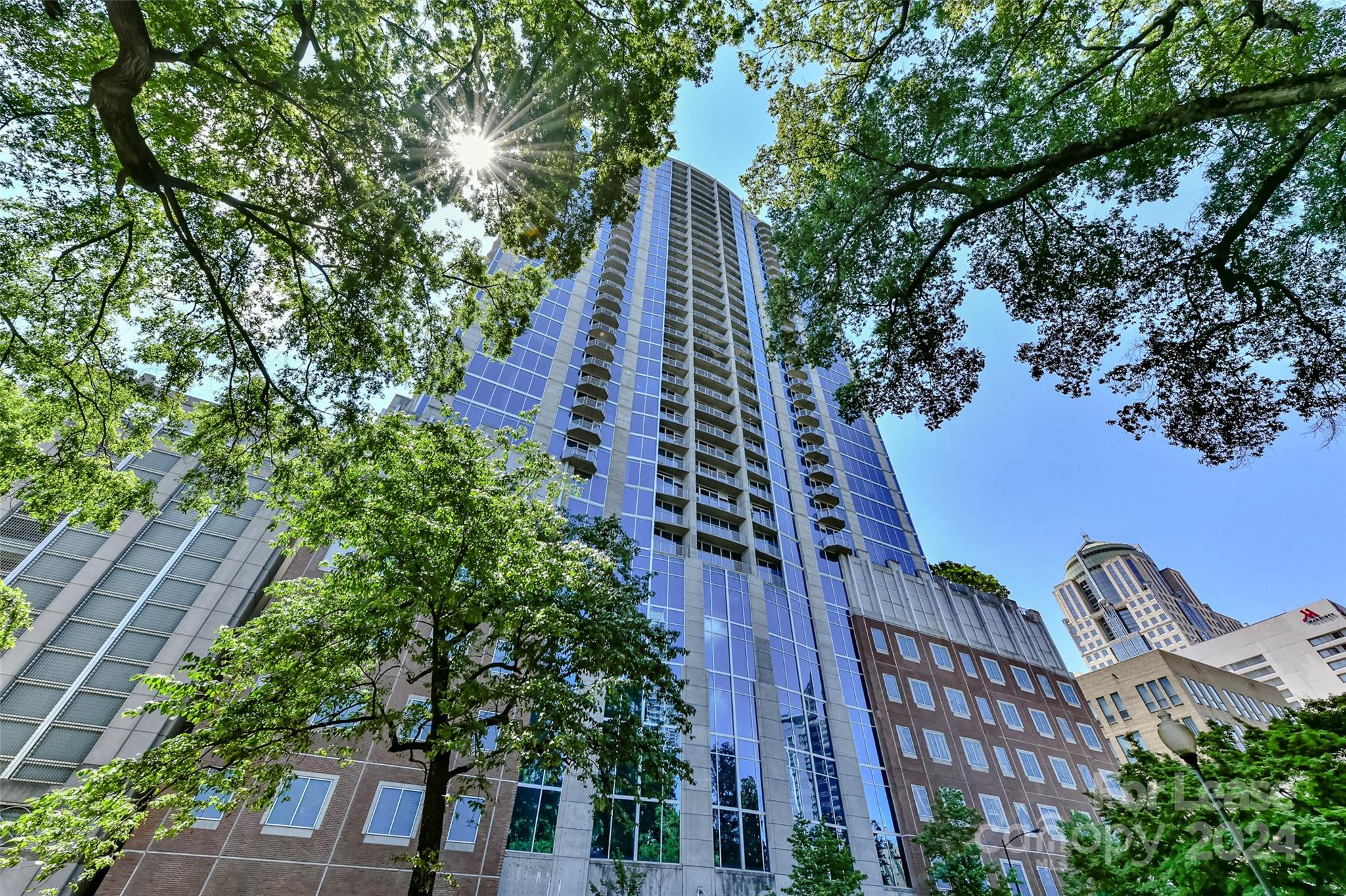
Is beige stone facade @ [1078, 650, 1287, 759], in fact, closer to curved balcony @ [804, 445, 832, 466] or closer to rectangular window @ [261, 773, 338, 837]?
curved balcony @ [804, 445, 832, 466]

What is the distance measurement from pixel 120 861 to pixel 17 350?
15425mm

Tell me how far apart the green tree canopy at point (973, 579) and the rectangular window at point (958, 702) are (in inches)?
406

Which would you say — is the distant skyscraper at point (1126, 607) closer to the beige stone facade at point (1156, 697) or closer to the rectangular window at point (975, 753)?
the beige stone facade at point (1156, 697)

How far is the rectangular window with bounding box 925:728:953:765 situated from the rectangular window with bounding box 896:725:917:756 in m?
0.92

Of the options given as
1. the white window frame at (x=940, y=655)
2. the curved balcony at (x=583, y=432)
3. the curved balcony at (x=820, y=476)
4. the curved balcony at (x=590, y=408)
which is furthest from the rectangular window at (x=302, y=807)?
the curved balcony at (x=820, y=476)

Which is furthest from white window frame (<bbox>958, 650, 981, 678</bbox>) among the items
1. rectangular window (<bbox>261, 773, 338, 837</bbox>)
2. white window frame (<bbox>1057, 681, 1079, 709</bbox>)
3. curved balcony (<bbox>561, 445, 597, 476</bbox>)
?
Answer: rectangular window (<bbox>261, 773, 338, 837</bbox>)

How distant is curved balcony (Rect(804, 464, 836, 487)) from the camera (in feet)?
150

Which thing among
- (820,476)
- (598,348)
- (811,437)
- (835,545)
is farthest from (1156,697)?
(598,348)

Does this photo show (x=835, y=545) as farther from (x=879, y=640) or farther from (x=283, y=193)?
(x=283, y=193)

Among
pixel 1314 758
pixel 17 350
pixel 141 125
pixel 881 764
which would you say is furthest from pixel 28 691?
pixel 881 764

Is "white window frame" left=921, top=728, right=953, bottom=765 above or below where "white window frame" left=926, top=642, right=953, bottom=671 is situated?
below

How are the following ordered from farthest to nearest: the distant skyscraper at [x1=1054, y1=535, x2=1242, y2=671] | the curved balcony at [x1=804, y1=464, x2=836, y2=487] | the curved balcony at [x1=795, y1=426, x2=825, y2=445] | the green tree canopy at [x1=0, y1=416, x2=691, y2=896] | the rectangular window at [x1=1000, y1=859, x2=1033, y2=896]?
the distant skyscraper at [x1=1054, y1=535, x2=1242, y2=671] < the curved balcony at [x1=795, y1=426, x2=825, y2=445] < the curved balcony at [x1=804, y1=464, x2=836, y2=487] < the rectangular window at [x1=1000, y1=859, x2=1033, y2=896] < the green tree canopy at [x1=0, y1=416, x2=691, y2=896]

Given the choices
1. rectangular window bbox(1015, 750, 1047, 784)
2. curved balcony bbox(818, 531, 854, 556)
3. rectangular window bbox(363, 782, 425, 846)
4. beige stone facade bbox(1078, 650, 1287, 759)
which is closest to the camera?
rectangular window bbox(363, 782, 425, 846)

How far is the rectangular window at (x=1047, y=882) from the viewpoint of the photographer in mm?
29453
